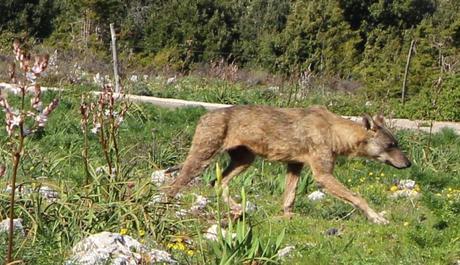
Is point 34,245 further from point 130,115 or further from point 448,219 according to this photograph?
point 130,115

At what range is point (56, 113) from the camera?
1656cm

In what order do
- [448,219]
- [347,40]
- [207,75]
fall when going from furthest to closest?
[347,40] < [207,75] < [448,219]

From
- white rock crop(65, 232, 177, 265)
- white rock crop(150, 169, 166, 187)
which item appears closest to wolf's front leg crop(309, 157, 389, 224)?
white rock crop(150, 169, 166, 187)

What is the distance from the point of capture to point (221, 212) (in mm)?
9516

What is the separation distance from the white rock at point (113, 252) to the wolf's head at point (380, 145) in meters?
5.34

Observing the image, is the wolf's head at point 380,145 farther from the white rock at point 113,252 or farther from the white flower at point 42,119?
the white flower at point 42,119

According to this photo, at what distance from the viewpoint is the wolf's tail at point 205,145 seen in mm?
11133

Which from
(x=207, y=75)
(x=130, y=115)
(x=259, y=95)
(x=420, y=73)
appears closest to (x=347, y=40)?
(x=420, y=73)

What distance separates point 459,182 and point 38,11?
3313 centimetres

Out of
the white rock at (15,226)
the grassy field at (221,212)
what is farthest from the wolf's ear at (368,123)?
the white rock at (15,226)

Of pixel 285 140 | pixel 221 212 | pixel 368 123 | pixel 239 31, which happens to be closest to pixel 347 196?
pixel 285 140

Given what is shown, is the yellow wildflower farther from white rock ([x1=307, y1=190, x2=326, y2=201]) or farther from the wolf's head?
the wolf's head

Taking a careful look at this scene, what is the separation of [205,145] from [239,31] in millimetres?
35221

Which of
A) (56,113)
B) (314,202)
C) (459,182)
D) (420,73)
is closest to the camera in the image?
(314,202)
